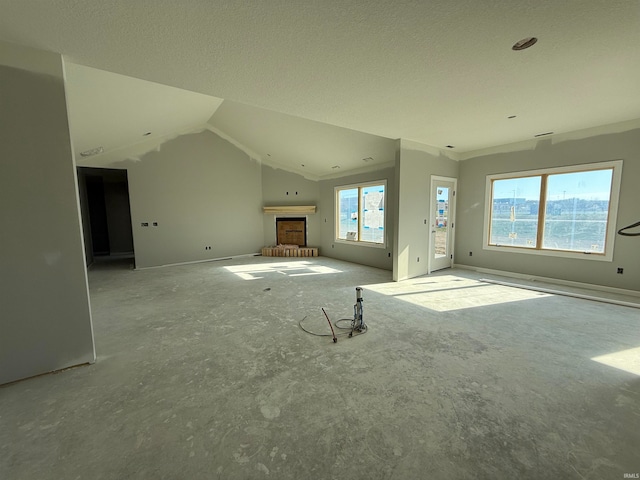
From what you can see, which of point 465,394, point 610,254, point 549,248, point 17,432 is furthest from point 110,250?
point 610,254

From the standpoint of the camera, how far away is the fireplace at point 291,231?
8.67m

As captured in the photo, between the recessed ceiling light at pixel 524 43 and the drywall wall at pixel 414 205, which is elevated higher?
the recessed ceiling light at pixel 524 43

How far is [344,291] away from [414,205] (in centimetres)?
229

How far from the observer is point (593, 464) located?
1.39m

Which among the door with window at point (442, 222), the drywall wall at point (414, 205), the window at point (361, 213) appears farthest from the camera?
the window at point (361, 213)

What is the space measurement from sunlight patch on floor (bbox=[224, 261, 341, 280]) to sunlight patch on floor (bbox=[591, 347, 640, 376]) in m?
4.35

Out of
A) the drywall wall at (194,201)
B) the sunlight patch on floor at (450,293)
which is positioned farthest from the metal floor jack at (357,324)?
the drywall wall at (194,201)

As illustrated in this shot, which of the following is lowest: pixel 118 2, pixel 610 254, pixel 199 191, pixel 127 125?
pixel 610 254

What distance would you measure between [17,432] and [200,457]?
1.25 metres

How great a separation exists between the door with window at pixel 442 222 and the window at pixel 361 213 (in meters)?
1.18

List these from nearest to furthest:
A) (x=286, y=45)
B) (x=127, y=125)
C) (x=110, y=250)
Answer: (x=286, y=45) < (x=127, y=125) < (x=110, y=250)

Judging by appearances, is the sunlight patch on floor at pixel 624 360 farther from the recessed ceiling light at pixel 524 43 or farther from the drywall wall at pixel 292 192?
the drywall wall at pixel 292 192

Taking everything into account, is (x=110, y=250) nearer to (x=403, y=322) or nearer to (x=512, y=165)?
(x=403, y=322)

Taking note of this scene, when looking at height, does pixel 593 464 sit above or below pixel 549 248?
below
